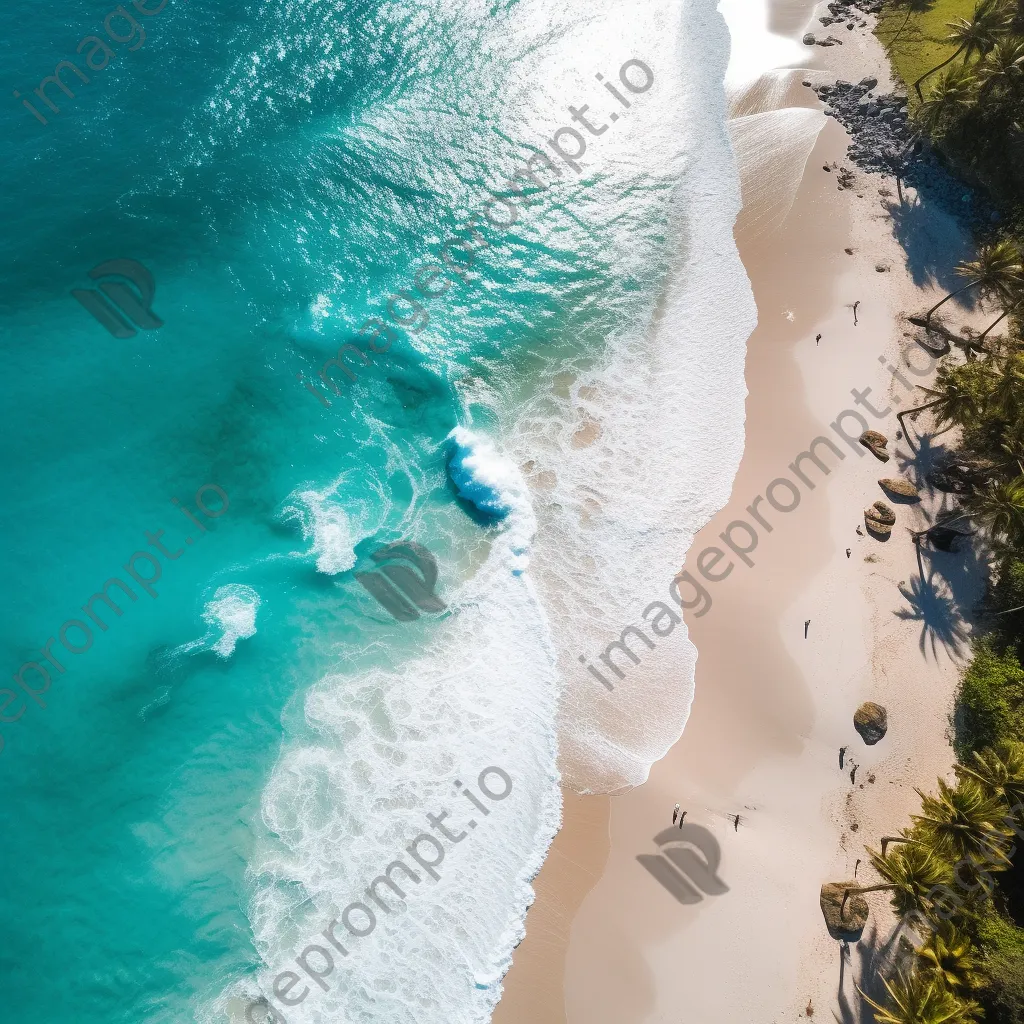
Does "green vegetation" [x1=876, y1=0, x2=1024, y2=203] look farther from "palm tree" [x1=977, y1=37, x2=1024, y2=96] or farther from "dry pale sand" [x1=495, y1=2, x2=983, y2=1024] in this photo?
"dry pale sand" [x1=495, y1=2, x2=983, y2=1024]

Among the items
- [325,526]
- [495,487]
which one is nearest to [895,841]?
[495,487]

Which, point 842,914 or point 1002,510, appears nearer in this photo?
point 842,914

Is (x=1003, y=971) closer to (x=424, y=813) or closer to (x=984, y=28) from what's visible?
(x=424, y=813)

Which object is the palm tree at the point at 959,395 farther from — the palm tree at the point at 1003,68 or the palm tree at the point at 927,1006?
the palm tree at the point at 927,1006

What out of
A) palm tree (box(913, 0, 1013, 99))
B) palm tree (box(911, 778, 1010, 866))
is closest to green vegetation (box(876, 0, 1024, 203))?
palm tree (box(913, 0, 1013, 99))

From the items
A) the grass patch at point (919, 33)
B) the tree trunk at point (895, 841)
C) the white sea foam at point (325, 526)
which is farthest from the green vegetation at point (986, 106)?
the white sea foam at point (325, 526)

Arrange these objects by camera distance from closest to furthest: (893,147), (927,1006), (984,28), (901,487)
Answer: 1. (927,1006)
2. (901,487)
3. (984,28)
4. (893,147)

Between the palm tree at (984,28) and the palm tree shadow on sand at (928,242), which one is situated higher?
the palm tree at (984,28)
